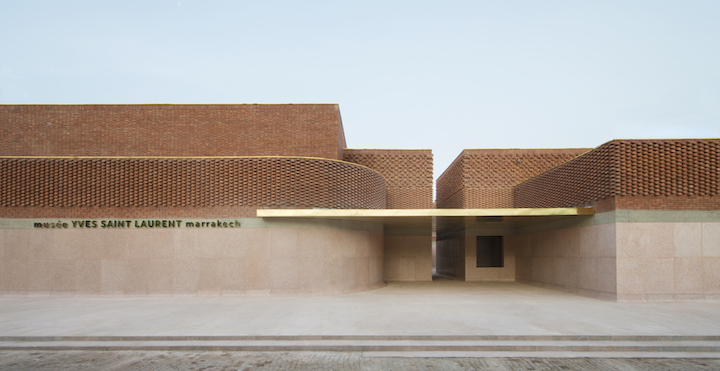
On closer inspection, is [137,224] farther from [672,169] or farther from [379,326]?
[672,169]

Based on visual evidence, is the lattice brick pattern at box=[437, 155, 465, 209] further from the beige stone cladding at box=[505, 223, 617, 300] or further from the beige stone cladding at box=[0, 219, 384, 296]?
the beige stone cladding at box=[0, 219, 384, 296]

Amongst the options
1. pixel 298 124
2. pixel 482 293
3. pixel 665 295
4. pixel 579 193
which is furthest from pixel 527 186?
pixel 298 124

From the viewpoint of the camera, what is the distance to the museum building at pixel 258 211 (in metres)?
14.1

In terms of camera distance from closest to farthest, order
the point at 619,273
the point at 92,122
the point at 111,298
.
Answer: the point at 619,273 < the point at 111,298 < the point at 92,122

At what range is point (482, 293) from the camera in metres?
16.7

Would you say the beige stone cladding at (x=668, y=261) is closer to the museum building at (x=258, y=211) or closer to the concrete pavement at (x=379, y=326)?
the museum building at (x=258, y=211)

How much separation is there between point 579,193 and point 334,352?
1178cm

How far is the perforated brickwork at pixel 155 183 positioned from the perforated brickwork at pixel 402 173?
7500mm

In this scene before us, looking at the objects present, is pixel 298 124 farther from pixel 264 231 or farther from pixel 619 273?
pixel 619 273

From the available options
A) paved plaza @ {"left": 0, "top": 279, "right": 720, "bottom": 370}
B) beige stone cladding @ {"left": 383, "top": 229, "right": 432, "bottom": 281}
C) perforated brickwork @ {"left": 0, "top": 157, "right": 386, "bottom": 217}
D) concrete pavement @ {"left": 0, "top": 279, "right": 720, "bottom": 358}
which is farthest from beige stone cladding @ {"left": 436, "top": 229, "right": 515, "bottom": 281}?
paved plaza @ {"left": 0, "top": 279, "right": 720, "bottom": 370}

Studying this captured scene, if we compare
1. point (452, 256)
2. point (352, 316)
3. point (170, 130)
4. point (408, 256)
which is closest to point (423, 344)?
point (352, 316)

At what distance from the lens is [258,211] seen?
1512 centimetres

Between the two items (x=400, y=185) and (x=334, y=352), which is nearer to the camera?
(x=334, y=352)

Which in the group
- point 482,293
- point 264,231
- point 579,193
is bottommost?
point 482,293
